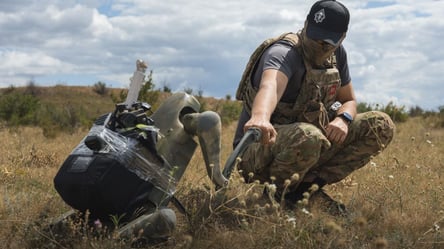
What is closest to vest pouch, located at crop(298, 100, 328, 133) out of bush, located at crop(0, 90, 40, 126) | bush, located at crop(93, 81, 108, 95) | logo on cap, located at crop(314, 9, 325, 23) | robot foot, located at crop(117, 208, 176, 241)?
logo on cap, located at crop(314, 9, 325, 23)

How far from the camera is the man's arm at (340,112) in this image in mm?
4355

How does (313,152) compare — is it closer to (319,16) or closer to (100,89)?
(319,16)

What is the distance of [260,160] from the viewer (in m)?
4.32

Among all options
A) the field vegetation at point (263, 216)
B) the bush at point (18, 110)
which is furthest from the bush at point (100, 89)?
the field vegetation at point (263, 216)

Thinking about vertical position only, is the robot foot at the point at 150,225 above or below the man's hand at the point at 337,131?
below

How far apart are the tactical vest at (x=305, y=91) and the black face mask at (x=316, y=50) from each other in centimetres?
5

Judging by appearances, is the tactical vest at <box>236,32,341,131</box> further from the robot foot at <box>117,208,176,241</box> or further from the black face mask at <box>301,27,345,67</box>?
the robot foot at <box>117,208,176,241</box>

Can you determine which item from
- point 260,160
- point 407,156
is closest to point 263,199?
point 260,160

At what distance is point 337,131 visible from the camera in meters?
4.35

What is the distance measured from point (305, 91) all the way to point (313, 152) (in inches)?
19.5

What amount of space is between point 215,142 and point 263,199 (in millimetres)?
857

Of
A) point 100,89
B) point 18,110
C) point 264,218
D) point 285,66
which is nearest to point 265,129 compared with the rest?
point 264,218

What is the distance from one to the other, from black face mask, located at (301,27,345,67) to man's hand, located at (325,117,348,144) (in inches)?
16.6

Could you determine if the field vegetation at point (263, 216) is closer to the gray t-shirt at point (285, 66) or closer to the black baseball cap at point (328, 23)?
the gray t-shirt at point (285, 66)
